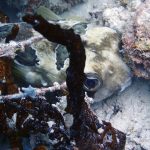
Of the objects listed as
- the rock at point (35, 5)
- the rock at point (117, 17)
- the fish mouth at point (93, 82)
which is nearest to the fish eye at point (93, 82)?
the fish mouth at point (93, 82)

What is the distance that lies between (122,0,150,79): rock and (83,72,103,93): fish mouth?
2.04ft

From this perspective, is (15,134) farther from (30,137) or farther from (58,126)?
(58,126)

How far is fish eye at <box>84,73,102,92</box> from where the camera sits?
11.4 feet

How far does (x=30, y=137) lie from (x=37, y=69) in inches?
51.8

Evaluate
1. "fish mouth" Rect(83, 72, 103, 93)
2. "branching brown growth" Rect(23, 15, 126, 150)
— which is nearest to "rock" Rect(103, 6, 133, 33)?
"fish mouth" Rect(83, 72, 103, 93)

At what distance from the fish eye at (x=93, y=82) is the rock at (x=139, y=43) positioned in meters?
0.62

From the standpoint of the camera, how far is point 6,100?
2.19m

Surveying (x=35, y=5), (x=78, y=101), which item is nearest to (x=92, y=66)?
(x=78, y=101)

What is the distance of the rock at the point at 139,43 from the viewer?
3.70 m

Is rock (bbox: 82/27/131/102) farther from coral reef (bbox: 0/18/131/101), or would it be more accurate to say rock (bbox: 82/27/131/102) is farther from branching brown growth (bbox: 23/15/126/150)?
branching brown growth (bbox: 23/15/126/150)

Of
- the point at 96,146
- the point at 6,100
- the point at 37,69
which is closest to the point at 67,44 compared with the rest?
the point at 6,100

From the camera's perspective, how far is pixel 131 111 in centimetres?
406

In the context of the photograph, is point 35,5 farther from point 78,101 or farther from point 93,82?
point 78,101

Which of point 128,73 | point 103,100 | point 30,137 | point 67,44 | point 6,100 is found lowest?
point 103,100
